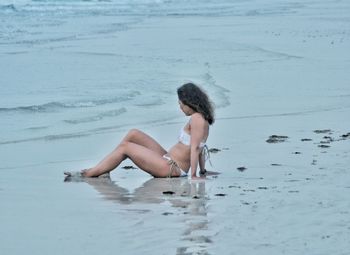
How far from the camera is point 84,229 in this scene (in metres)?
6.24

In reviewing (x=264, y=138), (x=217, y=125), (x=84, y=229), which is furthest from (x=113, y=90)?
(x=84, y=229)

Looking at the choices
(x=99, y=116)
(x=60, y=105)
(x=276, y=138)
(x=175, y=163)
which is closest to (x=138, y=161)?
(x=175, y=163)

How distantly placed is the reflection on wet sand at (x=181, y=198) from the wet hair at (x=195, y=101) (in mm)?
603

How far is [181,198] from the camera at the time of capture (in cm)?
739

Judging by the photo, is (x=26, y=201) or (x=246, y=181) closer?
(x=26, y=201)

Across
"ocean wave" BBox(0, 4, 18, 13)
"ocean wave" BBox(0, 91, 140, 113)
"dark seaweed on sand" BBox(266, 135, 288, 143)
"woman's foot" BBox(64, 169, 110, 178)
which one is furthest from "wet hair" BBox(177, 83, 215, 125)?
"ocean wave" BBox(0, 4, 18, 13)

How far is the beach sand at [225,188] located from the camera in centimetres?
585

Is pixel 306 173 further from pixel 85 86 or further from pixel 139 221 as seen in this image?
pixel 85 86

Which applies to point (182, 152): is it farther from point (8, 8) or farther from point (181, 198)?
point (8, 8)

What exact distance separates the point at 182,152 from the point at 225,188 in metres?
0.90

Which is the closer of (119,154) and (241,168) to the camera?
(119,154)

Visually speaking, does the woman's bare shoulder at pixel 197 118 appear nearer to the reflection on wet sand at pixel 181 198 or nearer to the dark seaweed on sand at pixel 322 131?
the reflection on wet sand at pixel 181 198

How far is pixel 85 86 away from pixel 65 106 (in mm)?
2297

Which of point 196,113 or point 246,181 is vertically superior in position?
point 196,113
